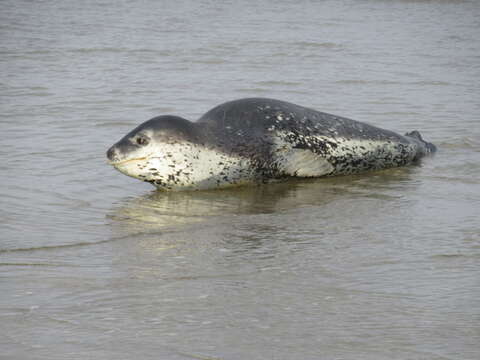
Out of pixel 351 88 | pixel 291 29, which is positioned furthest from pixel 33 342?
pixel 291 29

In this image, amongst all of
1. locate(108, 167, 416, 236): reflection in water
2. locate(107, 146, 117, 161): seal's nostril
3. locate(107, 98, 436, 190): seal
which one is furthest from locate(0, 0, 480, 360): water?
locate(107, 146, 117, 161): seal's nostril

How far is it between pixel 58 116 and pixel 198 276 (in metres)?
4.94

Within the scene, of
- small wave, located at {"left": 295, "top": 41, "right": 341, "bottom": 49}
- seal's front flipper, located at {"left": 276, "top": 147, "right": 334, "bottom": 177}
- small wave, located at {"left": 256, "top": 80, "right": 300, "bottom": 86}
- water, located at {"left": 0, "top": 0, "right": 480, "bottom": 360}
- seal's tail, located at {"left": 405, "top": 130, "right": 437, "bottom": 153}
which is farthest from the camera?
small wave, located at {"left": 295, "top": 41, "right": 341, "bottom": 49}

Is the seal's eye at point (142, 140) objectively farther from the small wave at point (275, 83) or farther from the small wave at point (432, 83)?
the small wave at point (432, 83)

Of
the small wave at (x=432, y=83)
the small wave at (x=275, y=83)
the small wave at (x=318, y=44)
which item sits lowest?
the small wave at (x=275, y=83)

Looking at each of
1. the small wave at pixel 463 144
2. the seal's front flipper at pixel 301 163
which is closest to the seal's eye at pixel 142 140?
the seal's front flipper at pixel 301 163

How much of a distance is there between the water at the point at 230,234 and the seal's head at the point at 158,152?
0.17m

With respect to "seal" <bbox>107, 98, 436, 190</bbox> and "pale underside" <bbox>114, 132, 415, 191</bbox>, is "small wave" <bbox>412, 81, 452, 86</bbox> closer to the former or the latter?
"seal" <bbox>107, 98, 436, 190</bbox>

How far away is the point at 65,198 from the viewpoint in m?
5.90

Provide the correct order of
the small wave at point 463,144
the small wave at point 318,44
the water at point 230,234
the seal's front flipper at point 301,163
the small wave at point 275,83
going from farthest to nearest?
the small wave at point 318,44 < the small wave at point 275,83 < the small wave at point 463,144 < the seal's front flipper at point 301,163 < the water at point 230,234

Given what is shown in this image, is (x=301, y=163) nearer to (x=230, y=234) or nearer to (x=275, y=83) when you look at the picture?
(x=230, y=234)

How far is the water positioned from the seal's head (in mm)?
167

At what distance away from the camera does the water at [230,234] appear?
3.50m

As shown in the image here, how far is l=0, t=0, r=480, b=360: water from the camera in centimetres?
350
